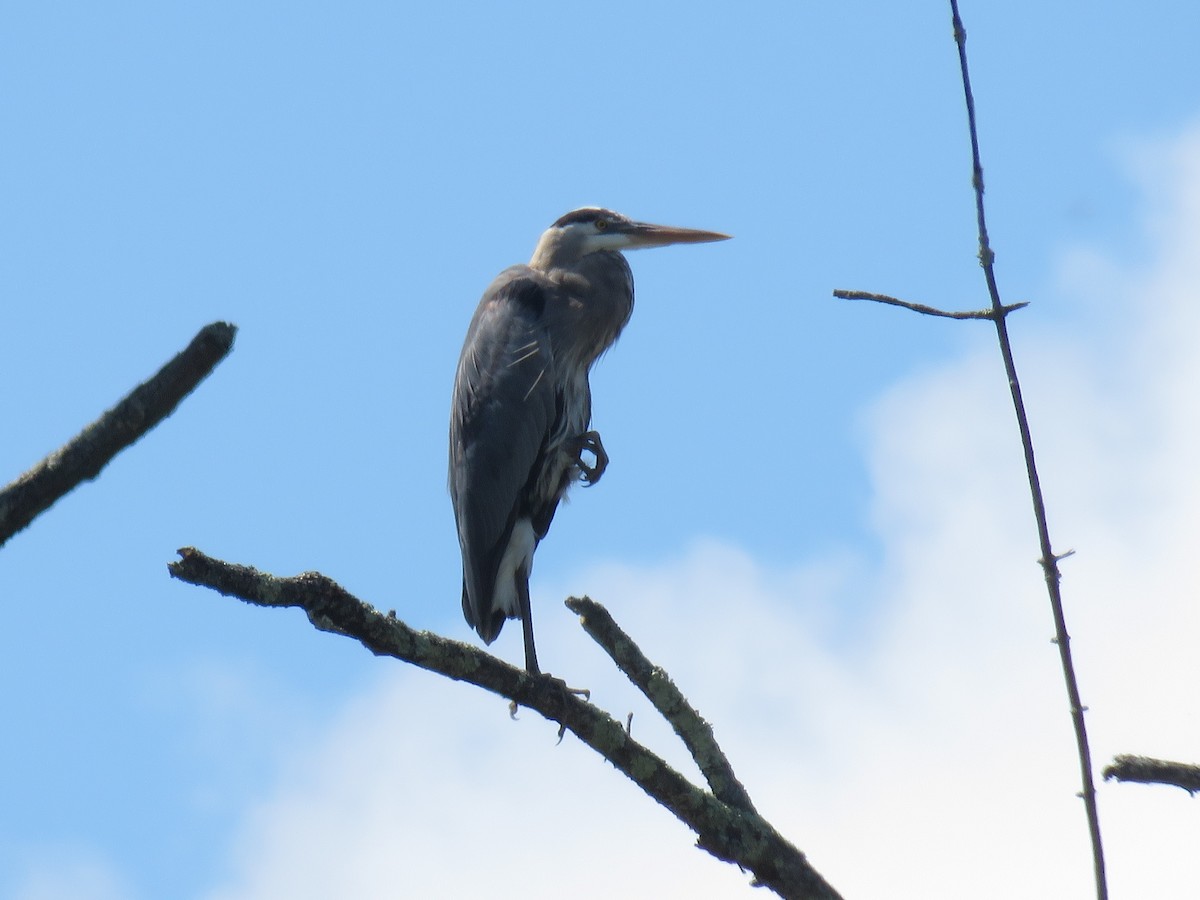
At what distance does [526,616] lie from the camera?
4836 mm

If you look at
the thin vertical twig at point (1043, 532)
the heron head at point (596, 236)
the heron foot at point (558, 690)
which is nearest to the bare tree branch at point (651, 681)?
the heron foot at point (558, 690)

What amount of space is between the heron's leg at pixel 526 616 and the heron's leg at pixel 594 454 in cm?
45

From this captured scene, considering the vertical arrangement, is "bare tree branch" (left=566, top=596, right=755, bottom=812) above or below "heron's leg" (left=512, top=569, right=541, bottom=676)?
below

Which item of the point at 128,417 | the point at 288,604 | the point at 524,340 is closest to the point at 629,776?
the point at 288,604

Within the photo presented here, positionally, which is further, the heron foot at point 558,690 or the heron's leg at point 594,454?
the heron's leg at point 594,454

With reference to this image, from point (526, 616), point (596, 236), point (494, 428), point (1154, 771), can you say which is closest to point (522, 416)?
point (494, 428)

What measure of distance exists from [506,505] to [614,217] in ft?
5.54

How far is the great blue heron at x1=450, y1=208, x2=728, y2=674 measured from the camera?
16.6 ft

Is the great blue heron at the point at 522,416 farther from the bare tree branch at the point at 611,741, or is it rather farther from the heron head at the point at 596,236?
the bare tree branch at the point at 611,741

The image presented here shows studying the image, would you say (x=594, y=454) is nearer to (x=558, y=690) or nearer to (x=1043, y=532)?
(x=558, y=690)

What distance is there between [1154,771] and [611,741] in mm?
1342

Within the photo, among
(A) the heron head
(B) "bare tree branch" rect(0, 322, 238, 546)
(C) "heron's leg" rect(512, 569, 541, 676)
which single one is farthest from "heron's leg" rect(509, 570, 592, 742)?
(B) "bare tree branch" rect(0, 322, 238, 546)

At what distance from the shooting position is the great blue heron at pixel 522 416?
16.6 feet

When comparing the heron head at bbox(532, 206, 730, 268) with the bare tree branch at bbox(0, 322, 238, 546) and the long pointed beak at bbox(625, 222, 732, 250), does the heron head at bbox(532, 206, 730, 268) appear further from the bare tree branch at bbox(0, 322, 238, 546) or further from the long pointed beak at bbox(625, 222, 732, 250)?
the bare tree branch at bbox(0, 322, 238, 546)
